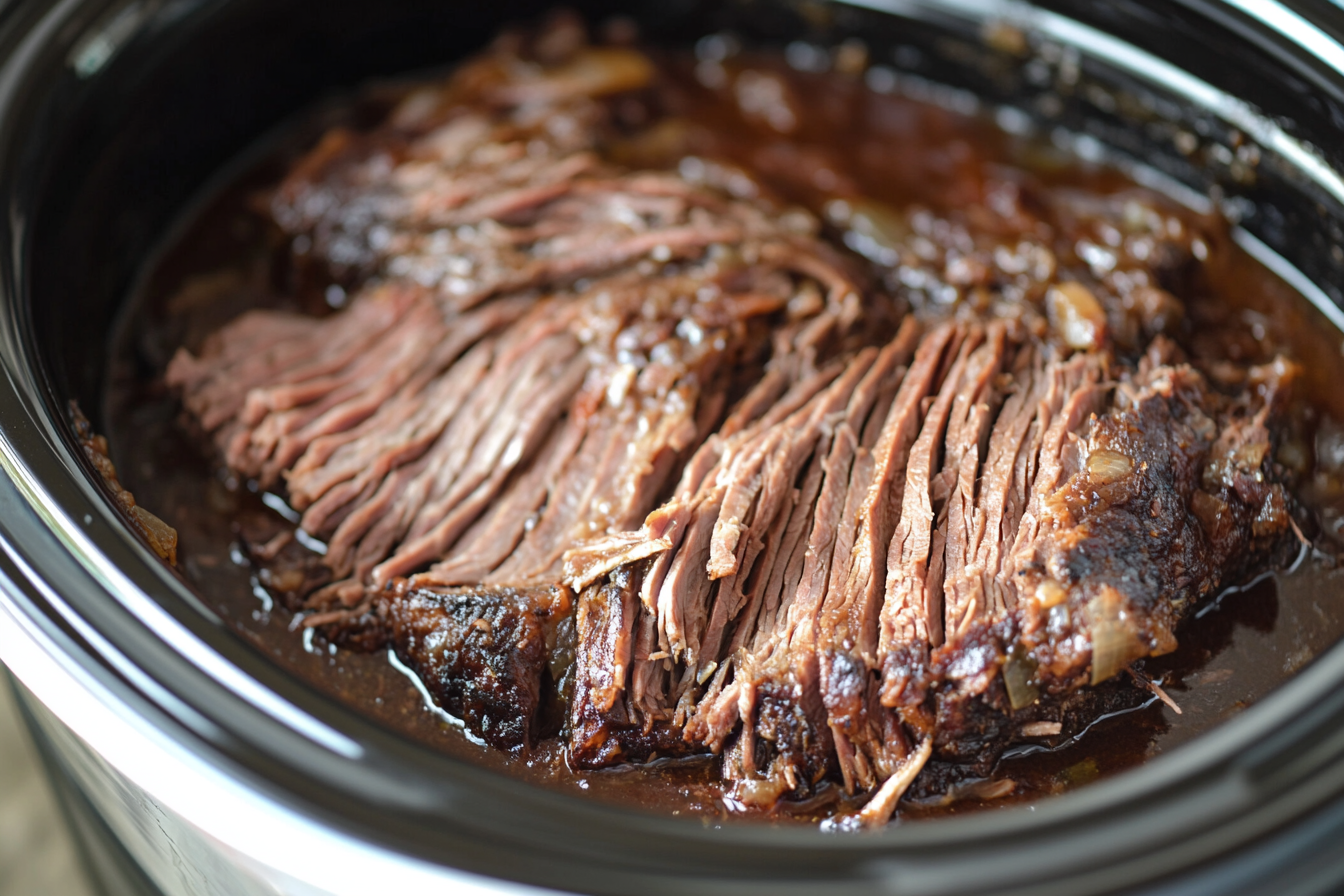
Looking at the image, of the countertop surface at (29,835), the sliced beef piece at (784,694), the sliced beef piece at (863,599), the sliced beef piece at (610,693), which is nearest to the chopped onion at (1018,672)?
the sliced beef piece at (863,599)

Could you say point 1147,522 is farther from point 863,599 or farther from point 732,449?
point 732,449

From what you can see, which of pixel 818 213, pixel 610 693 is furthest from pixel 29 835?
pixel 818 213

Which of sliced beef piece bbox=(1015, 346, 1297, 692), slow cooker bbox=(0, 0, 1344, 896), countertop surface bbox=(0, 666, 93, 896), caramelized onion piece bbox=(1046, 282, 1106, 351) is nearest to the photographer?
slow cooker bbox=(0, 0, 1344, 896)

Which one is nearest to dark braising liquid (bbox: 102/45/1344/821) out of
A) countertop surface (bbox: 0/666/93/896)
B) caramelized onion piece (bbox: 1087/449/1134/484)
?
caramelized onion piece (bbox: 1087/449/1134/484)

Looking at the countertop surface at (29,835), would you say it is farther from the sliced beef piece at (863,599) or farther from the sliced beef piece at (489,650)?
the sliced beef piece at (863,599)

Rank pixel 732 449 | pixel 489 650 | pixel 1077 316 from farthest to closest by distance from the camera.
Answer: pixel 1077 316, pixel 732 449, pixel 489 650

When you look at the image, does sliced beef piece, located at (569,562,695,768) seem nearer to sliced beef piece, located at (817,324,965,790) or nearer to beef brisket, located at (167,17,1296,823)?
beef brisket, located at (167,17,1296,823)

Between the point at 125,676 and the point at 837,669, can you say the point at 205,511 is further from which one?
the point at 837,669
